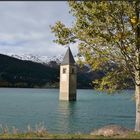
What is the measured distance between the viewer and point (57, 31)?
21125mm

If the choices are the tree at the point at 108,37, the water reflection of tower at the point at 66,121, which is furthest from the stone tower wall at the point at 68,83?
the tree at the point at 108,37

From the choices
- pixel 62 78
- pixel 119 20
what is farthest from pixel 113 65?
pixel 62 78

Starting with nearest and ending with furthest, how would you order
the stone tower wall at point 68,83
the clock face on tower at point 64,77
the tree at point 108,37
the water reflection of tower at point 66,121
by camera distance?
the tree at point 108,37 < the water reflection of tower at point 66,121 < the stone tower wall at point 68,83 < the clock face on tower at point 64,77

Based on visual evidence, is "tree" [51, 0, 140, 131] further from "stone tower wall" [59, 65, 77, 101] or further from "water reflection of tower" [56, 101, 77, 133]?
"stone tower wall" [59, 65, 77, 101]

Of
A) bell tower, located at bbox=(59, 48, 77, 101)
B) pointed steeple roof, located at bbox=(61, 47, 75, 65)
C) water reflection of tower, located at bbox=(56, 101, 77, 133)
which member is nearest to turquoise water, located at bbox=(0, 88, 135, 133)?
water reflection of tower, located at bbox=(56, 101, 77, 133)

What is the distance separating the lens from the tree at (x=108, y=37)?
19.2m

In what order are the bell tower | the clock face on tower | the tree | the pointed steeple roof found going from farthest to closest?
the clock face on tower
the pointed steeple roof
the bell tower
the tree

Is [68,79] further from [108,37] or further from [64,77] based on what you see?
[108,37]

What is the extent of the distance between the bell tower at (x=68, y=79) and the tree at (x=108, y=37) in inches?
3953

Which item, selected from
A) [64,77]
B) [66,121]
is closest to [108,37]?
[66,121]

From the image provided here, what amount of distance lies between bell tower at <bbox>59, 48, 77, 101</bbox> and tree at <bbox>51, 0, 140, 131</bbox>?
329 ft

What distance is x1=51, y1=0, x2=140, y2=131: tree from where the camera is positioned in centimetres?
1920

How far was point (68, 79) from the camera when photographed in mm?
124312

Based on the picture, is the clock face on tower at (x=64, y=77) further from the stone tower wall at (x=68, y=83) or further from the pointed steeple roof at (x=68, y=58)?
the pointed steeple roof at (x=68, y=58)
